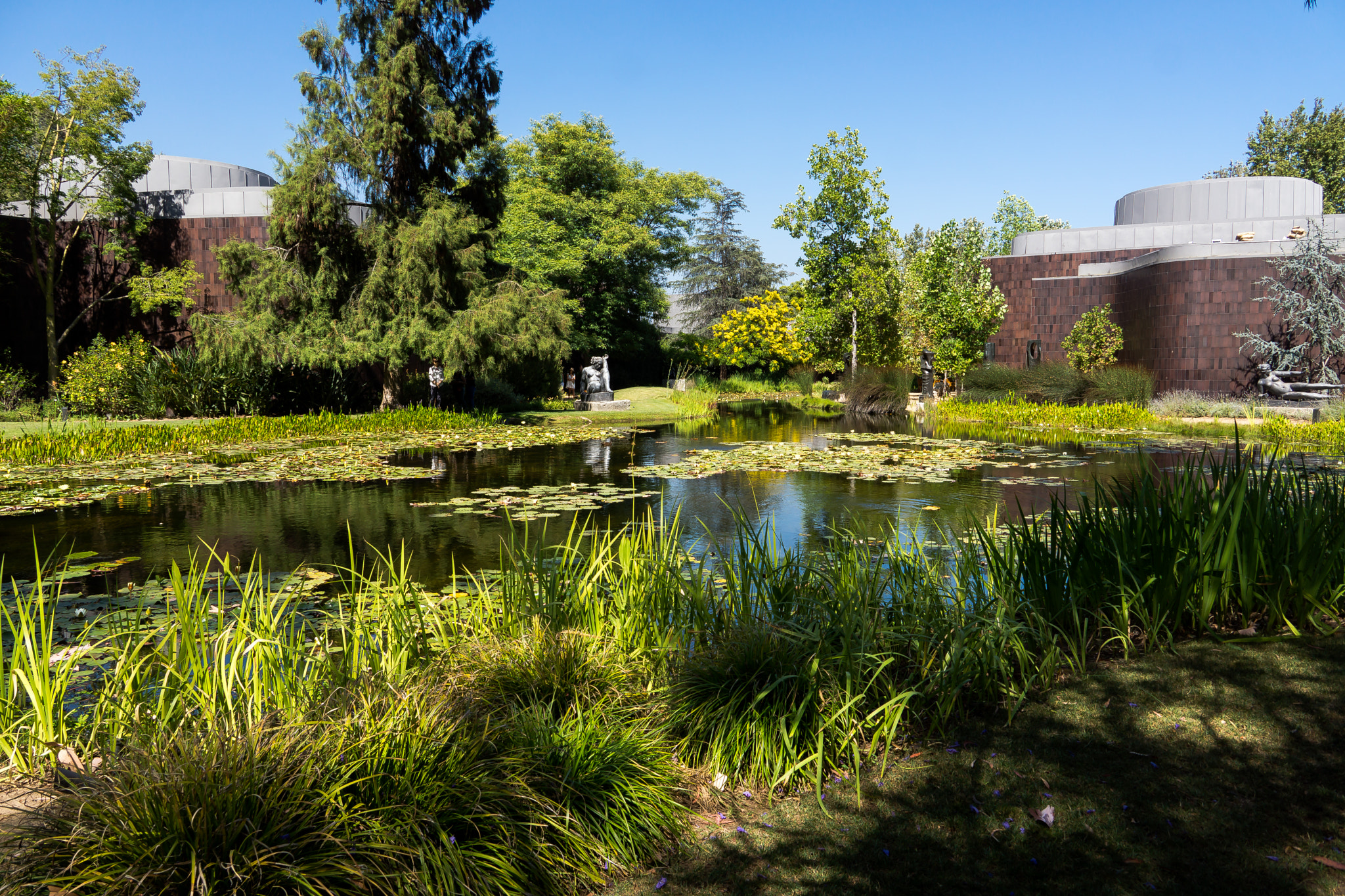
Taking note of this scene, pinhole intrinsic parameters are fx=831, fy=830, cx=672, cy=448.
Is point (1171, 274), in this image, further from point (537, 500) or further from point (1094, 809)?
point (1094, 809)

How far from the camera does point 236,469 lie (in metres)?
11.0

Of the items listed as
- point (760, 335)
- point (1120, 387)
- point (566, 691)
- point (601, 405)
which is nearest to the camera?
point (566, 691)

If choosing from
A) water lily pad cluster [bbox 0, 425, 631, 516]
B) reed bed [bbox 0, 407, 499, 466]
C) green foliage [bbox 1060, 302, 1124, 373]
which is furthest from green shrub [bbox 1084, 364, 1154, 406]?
reed bed [bbox 0, 407, 499, 466]

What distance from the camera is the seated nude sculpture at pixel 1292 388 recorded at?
61.3 feet

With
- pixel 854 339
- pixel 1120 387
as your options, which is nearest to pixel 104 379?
pixel 854 339

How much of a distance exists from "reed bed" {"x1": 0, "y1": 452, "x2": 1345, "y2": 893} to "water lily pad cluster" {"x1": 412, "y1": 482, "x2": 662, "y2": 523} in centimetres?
347

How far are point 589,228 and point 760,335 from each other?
10.8 m

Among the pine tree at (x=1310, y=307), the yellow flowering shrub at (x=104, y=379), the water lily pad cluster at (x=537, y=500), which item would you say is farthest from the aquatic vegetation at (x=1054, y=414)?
the yellow flowering shrub at (x=104, y=379)

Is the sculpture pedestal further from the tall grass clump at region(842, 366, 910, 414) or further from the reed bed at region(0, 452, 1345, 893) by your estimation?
the reed bed at region(0, 452, 1345, 893)

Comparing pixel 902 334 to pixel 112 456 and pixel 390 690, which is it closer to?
→ pixel 112 456

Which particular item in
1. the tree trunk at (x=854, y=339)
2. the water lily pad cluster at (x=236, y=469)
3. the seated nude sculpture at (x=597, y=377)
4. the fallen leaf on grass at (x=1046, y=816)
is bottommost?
the fallen leaf on grass at (x=1046, y=816)

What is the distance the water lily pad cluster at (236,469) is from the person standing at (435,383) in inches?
133

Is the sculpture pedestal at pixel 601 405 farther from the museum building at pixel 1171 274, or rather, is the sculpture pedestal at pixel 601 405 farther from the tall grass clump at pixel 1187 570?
the tall grass clump at pixel 1187 570

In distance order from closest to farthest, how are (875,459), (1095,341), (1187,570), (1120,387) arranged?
(1187,570) → (875,459) → (1120,387) → (1095,341)
